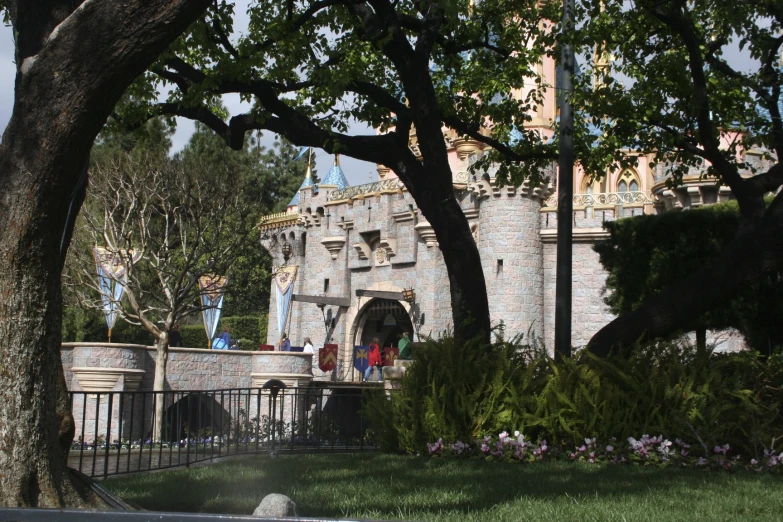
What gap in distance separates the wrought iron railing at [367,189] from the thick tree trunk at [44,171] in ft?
89.0

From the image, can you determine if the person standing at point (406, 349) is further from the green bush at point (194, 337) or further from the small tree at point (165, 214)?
the green bush at point (194, 337)

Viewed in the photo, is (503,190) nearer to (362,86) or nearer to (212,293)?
(212,293)

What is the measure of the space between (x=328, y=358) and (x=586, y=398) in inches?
890

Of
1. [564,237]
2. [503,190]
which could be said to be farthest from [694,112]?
[503,190]

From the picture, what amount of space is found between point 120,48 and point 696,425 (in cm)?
663

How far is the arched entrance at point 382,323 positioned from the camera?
33312 mm

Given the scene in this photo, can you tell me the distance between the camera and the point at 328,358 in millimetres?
31031

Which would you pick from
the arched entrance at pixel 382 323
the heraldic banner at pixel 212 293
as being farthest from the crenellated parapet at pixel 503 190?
the heraldic banner at pixel 212 293

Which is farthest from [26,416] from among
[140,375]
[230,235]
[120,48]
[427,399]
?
[230,235]

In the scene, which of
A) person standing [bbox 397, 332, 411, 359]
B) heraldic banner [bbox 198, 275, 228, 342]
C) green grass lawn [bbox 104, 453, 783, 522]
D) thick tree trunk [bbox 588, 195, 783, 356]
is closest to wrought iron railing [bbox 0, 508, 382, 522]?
green grass lawn [bbox 104, 453, 783, 522]

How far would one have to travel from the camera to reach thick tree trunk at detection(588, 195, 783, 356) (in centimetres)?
924

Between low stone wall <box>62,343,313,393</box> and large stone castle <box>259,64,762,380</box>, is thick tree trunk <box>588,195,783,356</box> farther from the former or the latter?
low stone wall <box>62,343,313,393</box>

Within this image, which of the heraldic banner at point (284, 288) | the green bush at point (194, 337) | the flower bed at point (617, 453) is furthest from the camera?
the green bush at point (194, 337)

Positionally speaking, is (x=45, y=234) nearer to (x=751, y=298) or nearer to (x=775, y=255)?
(x=775, y=255)
